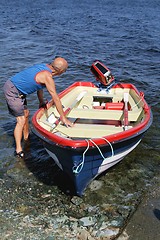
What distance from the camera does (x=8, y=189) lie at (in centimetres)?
627

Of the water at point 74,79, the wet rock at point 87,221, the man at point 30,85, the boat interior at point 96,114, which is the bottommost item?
the water at point 74,79

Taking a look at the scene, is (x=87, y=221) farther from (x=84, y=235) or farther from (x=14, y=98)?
(x=14, y=98)

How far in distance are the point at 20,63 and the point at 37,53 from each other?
2080 mm

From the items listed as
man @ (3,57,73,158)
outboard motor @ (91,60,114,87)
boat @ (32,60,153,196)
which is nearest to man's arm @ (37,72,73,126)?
man @ (3,57,73,158)

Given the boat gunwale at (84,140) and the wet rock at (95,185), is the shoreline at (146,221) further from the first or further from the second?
the boat gunwale at (84,140)

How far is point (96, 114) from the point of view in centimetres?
717

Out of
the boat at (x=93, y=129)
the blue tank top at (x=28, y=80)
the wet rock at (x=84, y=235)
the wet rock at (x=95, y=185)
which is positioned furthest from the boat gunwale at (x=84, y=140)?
the wet rock at (x=84, y=235)

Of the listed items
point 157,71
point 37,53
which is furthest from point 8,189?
point 37,53

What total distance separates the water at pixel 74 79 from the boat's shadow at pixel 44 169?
19mm

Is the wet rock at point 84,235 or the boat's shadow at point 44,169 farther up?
the wet rock at point 84,235

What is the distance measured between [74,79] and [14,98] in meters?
6.54

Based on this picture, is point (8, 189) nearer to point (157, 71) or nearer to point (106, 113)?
point (106, 113)

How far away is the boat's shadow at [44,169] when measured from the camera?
645cm

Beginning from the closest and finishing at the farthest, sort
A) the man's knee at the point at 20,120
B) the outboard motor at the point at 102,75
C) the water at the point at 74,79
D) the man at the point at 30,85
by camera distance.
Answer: the water at the point at 74,79 < the man at the point at 30,85 < the man's knee at the point at 20,120 < the outboard motor at the point at 102,75
